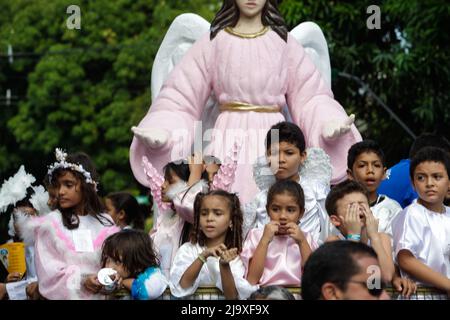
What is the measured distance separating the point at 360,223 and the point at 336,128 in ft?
5.21

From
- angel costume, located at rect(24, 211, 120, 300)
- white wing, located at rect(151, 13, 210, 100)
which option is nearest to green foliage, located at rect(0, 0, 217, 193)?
white wing, located at rect(151, 13, 210, 100)

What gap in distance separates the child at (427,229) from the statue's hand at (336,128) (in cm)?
110

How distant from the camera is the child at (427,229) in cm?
733

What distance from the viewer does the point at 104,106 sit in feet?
91.2

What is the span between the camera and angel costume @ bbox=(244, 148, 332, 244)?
26.3 ft

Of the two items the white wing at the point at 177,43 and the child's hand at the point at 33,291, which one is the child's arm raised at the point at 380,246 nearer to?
the child's hand at the point at 33,291

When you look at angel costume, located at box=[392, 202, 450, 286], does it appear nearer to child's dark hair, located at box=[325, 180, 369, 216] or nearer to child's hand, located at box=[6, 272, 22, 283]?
child's dark hair, located at box=[325, 180, 369, 216]

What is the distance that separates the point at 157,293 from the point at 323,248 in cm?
205

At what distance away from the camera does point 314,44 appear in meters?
10.3

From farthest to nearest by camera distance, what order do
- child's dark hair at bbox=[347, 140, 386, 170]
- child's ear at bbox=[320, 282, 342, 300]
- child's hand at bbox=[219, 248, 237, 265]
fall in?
1. child's dark hair at bbox=[347, 140, 386, 170]
2. child's hand at bbox=[219, 248, 237, 265]
3. child's ear at bbox=[320, 282, 342, 300]

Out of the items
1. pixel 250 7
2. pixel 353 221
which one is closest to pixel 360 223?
pixel 353 221

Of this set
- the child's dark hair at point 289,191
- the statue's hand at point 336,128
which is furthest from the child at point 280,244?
the statue's hand at point 336,128

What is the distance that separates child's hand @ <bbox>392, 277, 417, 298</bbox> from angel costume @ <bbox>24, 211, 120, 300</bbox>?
5.34 ft

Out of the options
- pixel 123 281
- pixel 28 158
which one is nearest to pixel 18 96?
pixel 28 158
